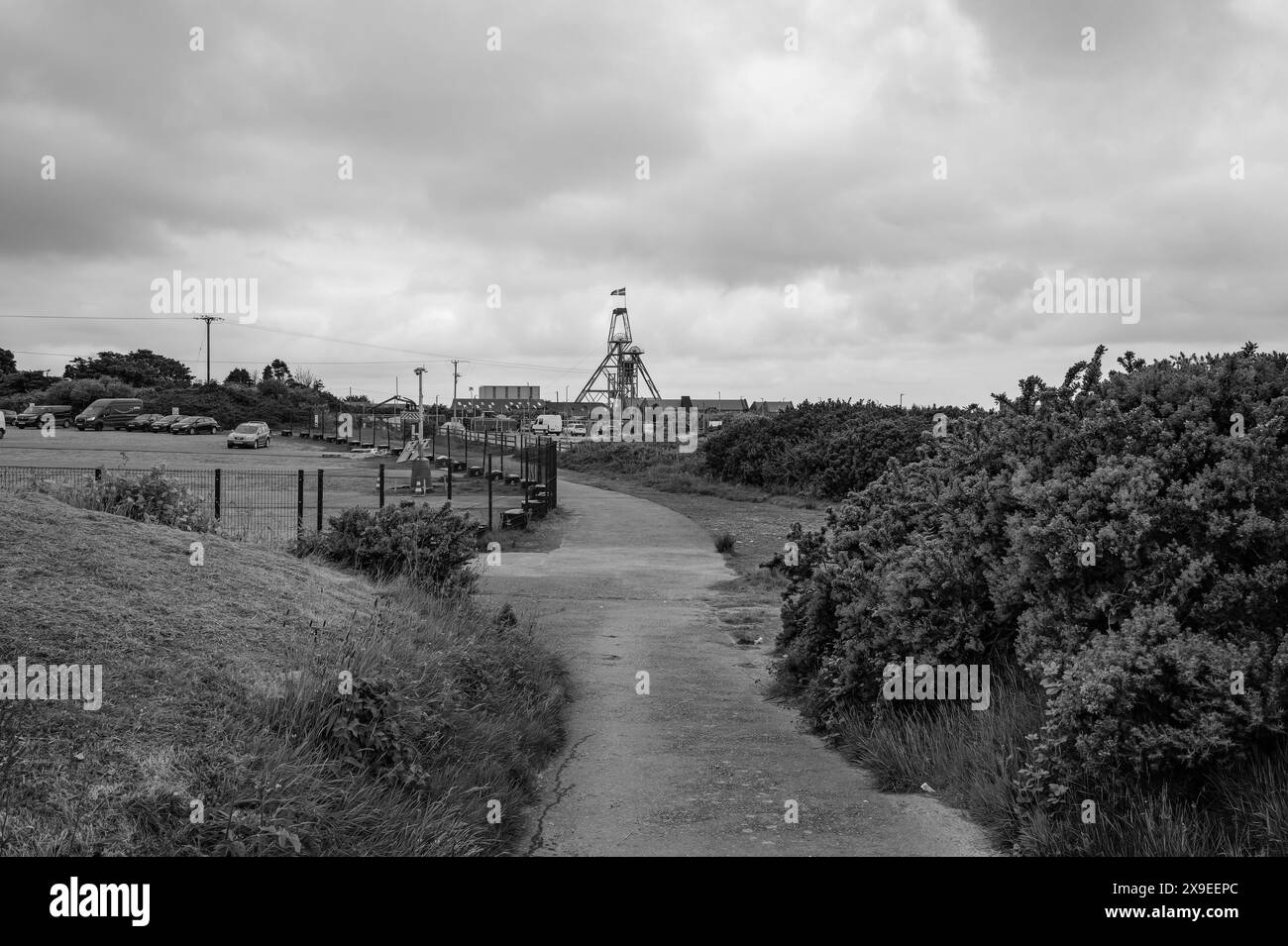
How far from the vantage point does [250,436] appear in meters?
51.8

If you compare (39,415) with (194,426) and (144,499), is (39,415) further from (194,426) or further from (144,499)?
(144,499)

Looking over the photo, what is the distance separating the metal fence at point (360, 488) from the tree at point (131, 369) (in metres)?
55.5

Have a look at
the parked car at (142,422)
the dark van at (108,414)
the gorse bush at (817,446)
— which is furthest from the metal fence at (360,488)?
the dark van at (108,414)

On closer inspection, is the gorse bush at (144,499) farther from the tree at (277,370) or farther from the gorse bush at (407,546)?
the tree at (277,370)

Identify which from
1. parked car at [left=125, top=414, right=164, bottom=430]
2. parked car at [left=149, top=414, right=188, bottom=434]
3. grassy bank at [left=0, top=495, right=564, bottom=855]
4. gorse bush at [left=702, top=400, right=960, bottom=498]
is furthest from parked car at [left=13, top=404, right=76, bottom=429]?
grassy bank at [left=0, top=495, right=564, bottom=855]

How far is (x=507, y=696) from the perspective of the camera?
24.1 feet

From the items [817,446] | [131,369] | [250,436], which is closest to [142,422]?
[250,436]

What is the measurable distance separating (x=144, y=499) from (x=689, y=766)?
6.98 meters

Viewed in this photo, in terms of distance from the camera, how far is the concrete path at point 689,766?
496 centimetres

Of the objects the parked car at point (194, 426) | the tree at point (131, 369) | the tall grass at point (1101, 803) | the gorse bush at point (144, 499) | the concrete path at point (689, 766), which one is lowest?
the concrete path at point (689, 766)

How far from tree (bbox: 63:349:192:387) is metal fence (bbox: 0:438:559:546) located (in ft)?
182

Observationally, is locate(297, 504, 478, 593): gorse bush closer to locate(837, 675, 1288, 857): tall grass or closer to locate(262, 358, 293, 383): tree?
locate(837, 675, 1288, 857): tall grass

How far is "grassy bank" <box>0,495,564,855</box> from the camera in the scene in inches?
154
